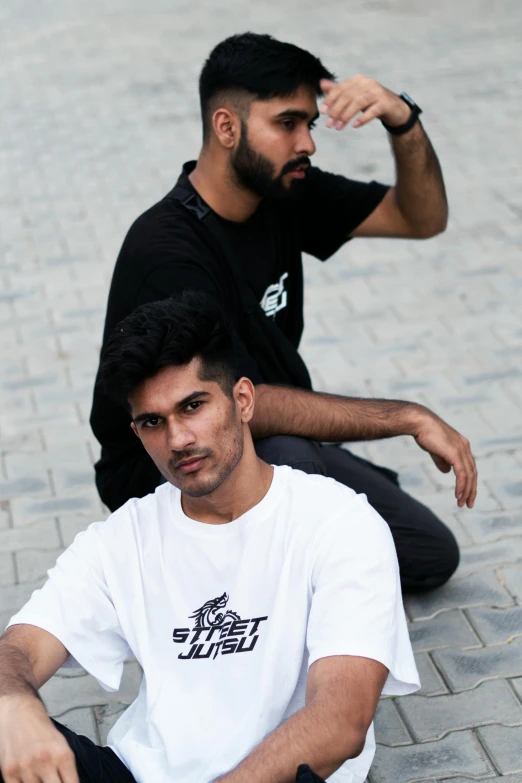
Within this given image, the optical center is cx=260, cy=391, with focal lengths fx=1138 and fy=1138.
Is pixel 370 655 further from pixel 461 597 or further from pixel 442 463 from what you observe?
pixel 461 597

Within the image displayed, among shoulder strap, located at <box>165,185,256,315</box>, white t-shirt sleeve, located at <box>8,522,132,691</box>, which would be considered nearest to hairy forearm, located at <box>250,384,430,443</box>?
shoulder strap, located at <box>165,185,256,315</box>

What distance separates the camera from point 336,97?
3268 millimetres

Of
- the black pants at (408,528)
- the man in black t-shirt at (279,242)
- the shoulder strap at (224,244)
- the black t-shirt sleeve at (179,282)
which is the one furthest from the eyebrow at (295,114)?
the black pants at (408,528)

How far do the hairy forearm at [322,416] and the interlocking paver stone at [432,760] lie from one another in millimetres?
910

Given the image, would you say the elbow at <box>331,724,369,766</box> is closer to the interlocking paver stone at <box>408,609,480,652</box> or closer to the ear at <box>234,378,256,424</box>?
the ear at <box>234,378,256,424</box>

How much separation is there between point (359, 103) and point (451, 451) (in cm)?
104

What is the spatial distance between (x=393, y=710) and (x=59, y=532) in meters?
1.61

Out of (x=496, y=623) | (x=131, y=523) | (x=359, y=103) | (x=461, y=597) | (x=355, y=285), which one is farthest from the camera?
(x=355, y=285)

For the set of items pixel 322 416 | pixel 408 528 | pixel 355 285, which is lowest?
pixel 355 285

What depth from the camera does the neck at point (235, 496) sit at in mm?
2701

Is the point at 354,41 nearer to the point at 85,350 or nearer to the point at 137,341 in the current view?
the point at 85,350

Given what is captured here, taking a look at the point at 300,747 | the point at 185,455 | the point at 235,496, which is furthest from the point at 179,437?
the point at 300,747

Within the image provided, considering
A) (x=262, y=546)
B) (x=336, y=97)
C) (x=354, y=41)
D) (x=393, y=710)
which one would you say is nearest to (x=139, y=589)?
(x=262, y=546)

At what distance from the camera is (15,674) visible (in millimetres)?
2488
